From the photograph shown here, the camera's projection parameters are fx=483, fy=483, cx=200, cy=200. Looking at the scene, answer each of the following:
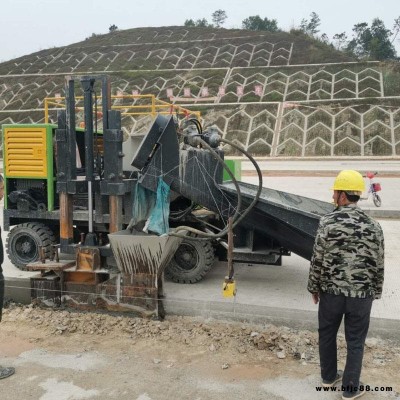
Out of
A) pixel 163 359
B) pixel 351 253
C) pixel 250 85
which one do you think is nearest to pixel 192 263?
pixel 163 359

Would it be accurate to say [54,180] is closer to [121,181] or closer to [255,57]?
[121,181]

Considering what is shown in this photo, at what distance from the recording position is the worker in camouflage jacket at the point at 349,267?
3201mm

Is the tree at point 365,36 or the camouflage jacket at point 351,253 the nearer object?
the camouflage jacket at point 351,253

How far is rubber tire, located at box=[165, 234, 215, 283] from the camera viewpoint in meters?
5.66

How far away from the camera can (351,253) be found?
126 inches


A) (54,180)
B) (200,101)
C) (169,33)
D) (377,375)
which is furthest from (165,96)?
(377,375)

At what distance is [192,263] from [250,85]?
34.8m

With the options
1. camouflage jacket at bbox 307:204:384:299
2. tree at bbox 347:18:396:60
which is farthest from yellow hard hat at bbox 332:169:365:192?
Result: tree at bbox 347:18:396:60

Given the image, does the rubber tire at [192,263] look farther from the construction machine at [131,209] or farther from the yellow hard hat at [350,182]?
the yellow hard hat at [350,182]

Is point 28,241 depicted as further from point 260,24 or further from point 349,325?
point 260,24

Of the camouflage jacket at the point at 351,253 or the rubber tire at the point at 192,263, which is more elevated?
the camouflage jacket at the point at 351,253

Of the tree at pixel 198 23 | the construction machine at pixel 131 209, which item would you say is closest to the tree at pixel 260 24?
the tree at pixel 198 23

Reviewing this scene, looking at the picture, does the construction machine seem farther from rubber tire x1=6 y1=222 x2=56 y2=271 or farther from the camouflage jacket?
the camouflage jacket

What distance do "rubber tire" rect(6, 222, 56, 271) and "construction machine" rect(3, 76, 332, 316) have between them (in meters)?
0.01
